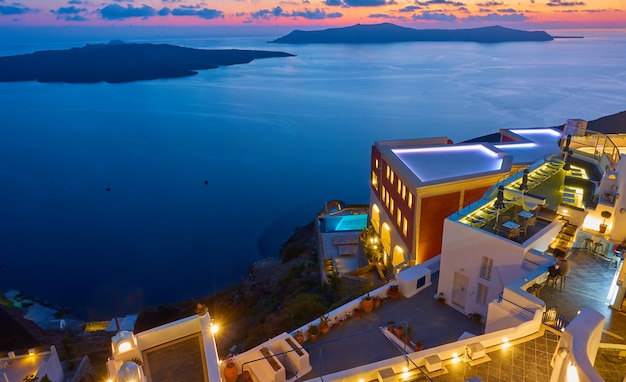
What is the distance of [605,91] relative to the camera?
112 meters

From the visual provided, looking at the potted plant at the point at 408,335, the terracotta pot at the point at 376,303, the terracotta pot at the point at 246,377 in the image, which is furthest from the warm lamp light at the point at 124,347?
the terracotta pot at the point at 376,303

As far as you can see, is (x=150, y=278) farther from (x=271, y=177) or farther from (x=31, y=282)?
(x=271, y=177)

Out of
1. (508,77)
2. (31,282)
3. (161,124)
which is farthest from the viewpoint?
(508,77)

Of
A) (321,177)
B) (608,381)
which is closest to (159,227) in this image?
(321,177)

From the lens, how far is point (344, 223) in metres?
31.4

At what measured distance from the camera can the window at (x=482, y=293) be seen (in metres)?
12.9

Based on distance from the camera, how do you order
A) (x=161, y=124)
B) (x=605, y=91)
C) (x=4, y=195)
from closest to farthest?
(x=4, y=195) → (x=161, y=124) → (x=605, y=91)

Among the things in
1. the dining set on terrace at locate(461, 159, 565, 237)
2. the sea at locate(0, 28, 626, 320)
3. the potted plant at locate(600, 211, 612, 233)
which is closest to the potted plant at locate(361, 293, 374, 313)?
the dining set on terrace at locate(461, 159, 565, 237)

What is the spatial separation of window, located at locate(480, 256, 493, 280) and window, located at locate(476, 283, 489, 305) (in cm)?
31

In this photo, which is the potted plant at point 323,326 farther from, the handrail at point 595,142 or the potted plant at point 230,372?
the handrail at point 595,142

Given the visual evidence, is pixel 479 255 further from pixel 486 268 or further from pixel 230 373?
pixel 230 373

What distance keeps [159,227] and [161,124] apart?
50275 mm

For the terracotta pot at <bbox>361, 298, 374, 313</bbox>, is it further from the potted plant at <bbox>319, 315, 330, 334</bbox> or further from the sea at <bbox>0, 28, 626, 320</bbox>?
the sea at <bbox>0, 28, 626, 320</bbox>

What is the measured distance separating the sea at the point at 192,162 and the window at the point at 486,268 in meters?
29.1
